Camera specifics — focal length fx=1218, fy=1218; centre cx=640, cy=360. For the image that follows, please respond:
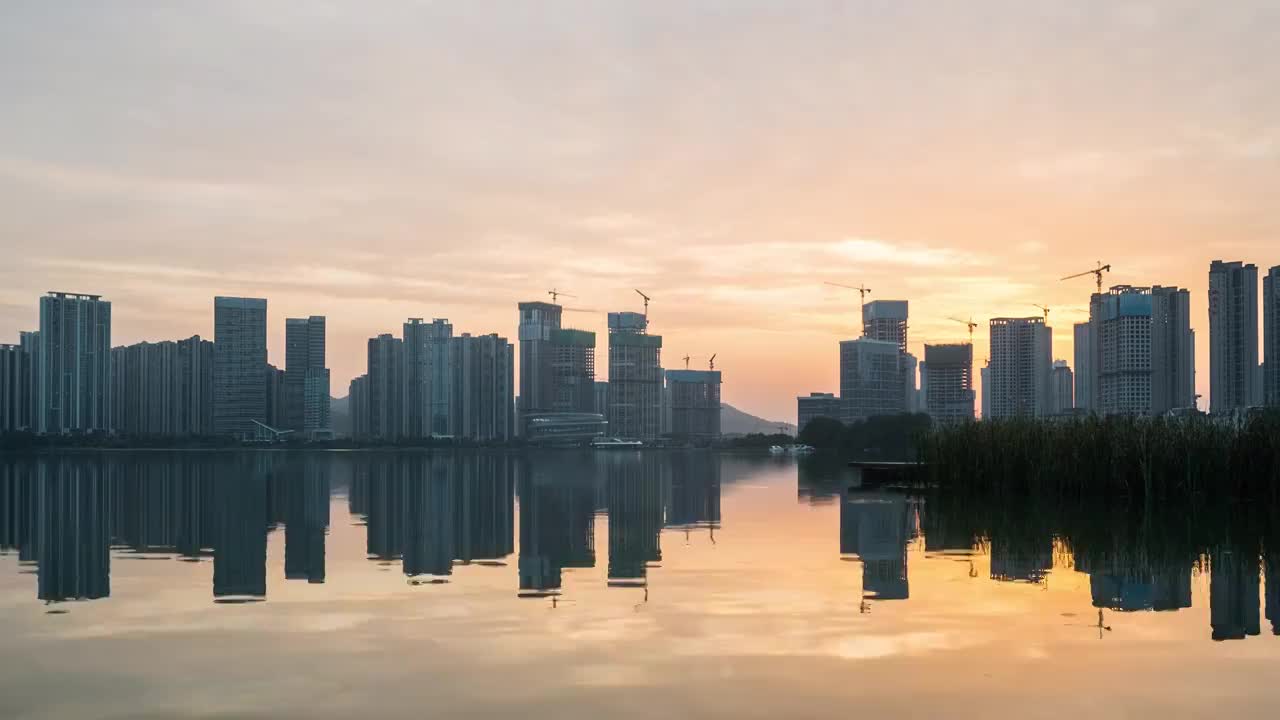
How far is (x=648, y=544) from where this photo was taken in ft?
83.7

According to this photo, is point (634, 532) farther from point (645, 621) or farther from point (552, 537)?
point (645, 621)

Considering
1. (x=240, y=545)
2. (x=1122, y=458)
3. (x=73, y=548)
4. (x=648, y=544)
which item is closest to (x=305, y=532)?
(x=240, y=545)

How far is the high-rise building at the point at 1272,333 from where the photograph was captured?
164 m

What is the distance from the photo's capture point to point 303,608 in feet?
52.9

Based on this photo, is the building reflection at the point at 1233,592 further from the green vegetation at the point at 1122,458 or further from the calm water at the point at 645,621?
the green vegetation at the point at 1122,458

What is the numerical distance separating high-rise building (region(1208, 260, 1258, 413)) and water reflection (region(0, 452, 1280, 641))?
16033cm

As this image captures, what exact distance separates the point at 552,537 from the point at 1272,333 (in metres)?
169

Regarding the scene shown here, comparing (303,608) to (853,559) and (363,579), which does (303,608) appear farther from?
(853,559)

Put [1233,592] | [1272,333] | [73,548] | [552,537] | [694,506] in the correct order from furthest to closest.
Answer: [1272,333] < [694,506] < [552,537] < [73,548] < [1233,592]

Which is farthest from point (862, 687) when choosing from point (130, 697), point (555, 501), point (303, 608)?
point (555, 501)

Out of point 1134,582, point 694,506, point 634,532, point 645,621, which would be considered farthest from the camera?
point 694,506

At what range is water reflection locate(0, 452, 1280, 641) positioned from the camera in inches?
698

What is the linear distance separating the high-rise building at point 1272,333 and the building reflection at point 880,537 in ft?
473

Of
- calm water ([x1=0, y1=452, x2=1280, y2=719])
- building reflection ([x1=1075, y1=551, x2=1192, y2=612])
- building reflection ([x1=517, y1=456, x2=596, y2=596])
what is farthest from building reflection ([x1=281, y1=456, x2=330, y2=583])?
building reflection ([x1=1075, y1=551, x2=1192, y2=612])
